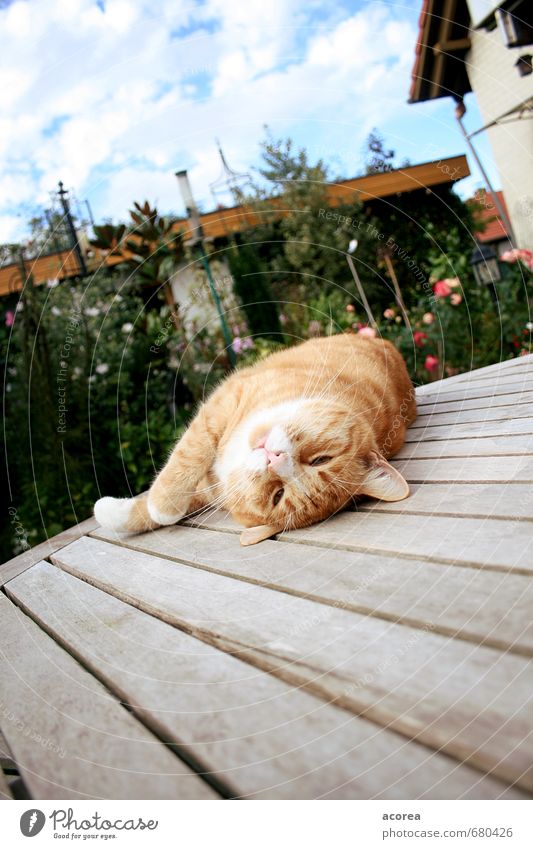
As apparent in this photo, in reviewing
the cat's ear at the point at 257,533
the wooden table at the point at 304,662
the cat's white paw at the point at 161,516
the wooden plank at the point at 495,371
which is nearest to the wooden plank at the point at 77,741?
the wooden table at the point at 304,662

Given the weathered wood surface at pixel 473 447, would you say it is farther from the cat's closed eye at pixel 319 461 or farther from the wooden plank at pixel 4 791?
the wooden plank at pixel 4 791

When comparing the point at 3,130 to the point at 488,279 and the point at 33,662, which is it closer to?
the point at 33,662

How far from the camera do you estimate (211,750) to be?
952mm

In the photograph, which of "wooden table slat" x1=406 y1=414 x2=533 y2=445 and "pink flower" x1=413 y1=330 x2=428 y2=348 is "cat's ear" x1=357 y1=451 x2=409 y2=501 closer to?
"wooden table slat" x1=406 y1=414 x2=533 y2=445

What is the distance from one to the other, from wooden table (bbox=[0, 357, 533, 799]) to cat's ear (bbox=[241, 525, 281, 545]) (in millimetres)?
66

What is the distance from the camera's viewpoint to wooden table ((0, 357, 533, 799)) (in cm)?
86

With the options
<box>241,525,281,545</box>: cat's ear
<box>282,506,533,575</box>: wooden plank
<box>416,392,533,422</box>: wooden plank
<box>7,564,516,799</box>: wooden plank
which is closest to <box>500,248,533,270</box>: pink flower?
<box>416,392,533,422</box>: wooden plank

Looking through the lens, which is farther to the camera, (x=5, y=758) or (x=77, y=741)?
(x=5, y=758)

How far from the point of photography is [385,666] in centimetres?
107

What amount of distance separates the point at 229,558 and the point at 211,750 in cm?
99

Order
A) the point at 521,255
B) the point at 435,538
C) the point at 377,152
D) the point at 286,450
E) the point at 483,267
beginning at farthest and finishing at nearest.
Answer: the point at 483,267 < the point at 521,255 < the point at 377,152 < the point at 286,450 < the point at 435,538
